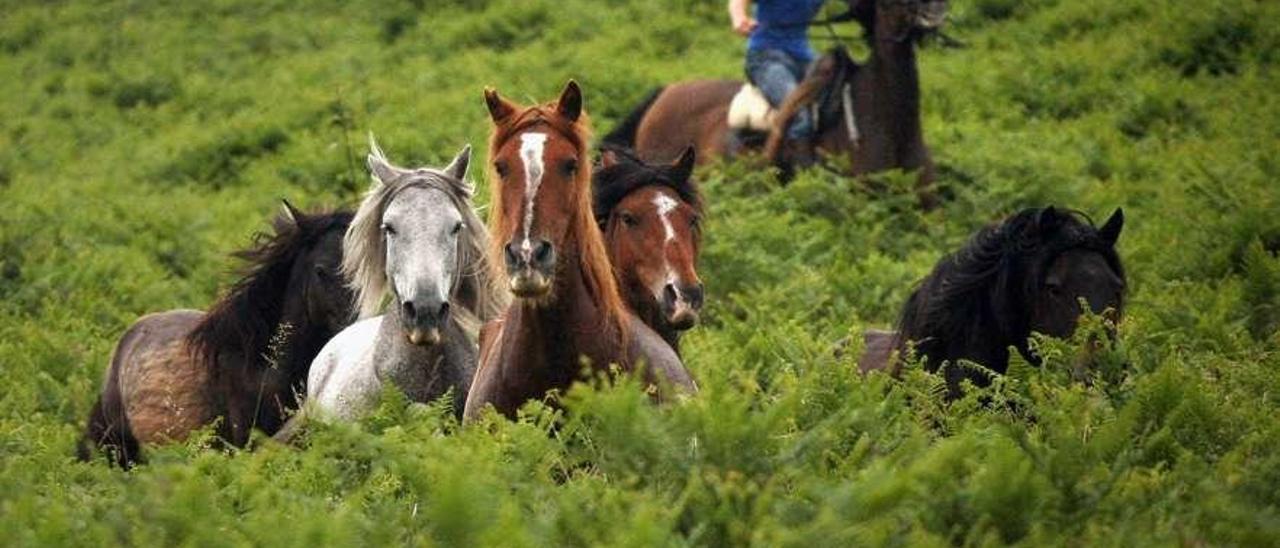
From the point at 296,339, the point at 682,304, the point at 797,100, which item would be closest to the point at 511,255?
the point at 682,304

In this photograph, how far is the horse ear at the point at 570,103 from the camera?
24.2ft

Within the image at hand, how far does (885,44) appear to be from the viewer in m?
14.9

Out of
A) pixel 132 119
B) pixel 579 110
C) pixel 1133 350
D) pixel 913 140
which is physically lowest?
pixel 132 119

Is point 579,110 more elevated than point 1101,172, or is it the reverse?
point 579,110

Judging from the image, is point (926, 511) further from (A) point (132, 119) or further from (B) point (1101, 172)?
(A) point (132, 119)

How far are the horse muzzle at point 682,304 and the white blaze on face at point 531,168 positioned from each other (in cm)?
93

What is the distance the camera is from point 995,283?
326 inches

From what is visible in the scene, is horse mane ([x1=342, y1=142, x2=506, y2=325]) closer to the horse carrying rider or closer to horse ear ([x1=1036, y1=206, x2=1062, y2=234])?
horse ear ([x1=1036, y1=206, x2=1062, y2=234])

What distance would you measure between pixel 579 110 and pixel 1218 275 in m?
5.69

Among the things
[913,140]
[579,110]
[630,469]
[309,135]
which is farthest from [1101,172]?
[630,469]

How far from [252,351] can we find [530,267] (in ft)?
9.58

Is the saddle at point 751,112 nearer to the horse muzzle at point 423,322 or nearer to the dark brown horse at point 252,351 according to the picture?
the dark brown horse at point 252,351

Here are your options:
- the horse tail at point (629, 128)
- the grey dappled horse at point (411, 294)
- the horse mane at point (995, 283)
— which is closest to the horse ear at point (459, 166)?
the grey dappled horse at point (411, 294)

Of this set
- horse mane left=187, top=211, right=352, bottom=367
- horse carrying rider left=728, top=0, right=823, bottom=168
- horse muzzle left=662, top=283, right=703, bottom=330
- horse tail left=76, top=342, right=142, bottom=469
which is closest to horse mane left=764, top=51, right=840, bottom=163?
horse carrying rider left=728, top=0, right=823, bottom=168
